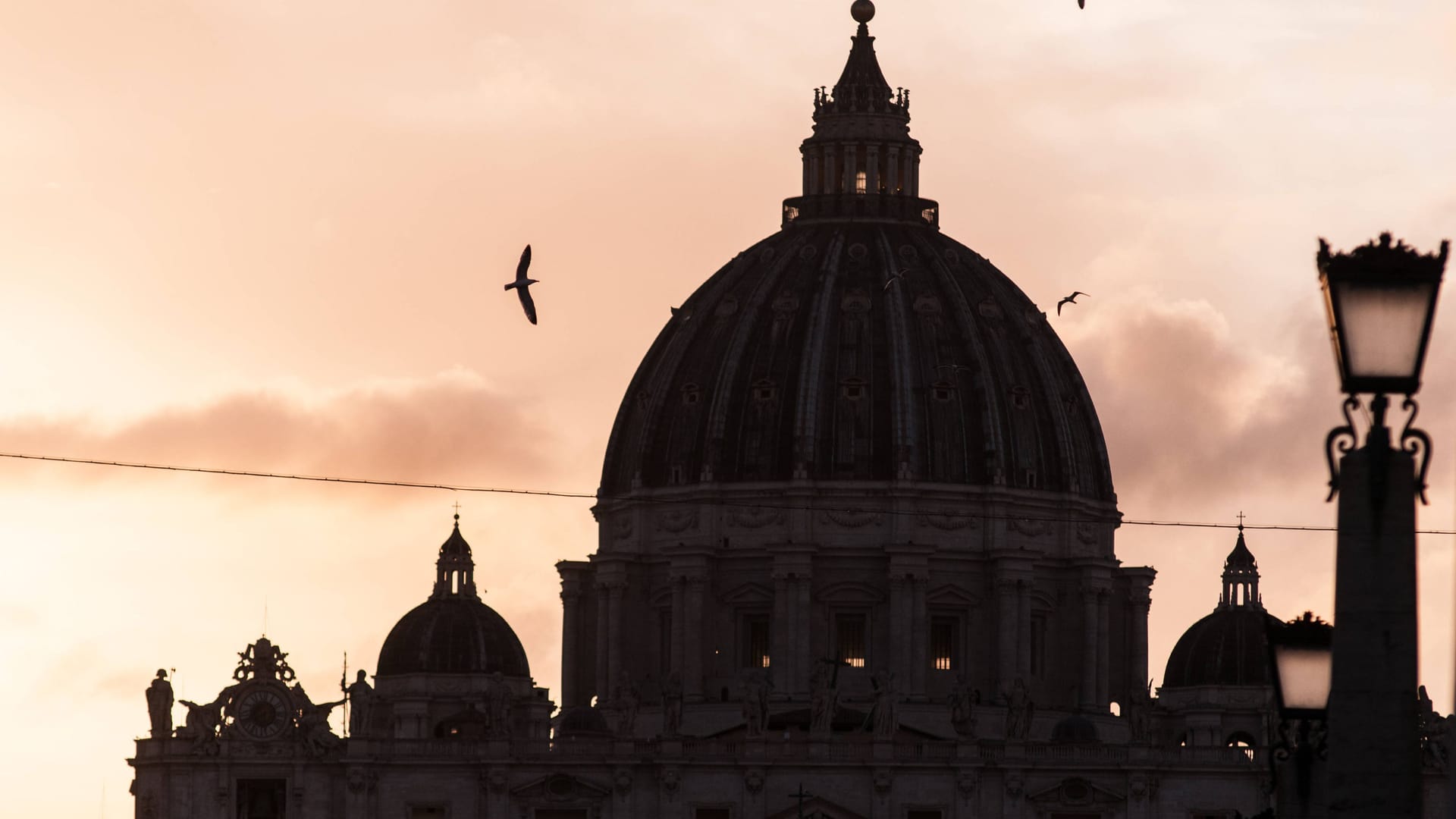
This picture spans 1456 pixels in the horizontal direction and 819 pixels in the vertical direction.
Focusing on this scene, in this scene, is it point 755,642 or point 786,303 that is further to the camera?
point 755,642

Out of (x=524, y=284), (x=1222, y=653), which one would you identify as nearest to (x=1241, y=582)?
(x=1222, y=653)

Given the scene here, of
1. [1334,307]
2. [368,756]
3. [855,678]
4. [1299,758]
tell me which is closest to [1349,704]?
[1334,307]

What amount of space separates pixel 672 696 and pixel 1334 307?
11718 centimetres

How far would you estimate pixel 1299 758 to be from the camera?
72.3ft

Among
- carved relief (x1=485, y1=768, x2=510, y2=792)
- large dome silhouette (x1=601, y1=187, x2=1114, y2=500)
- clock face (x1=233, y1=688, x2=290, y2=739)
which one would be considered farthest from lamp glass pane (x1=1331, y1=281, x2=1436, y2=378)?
large dome silhouette (x1=601, y1=187, x2=1114, y2=500)

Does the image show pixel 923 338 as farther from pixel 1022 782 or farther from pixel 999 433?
pixel 1022 782

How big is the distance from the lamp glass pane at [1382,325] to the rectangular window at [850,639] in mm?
124615

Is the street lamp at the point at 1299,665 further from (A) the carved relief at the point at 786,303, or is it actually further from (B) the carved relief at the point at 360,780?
(A) the carved relief at the point at 786,303

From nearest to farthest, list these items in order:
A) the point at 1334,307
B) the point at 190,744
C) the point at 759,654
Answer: the point at 1334,307 → the point at 190,744 → the point at 759,654

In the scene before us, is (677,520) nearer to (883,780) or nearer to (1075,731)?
(1075,731)

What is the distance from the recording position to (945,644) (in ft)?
472

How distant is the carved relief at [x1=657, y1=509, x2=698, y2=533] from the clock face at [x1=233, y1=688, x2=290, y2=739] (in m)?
23.3

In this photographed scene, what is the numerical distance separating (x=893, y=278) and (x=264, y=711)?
105 feet

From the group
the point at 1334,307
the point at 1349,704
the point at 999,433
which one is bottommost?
the point at 1349,704
